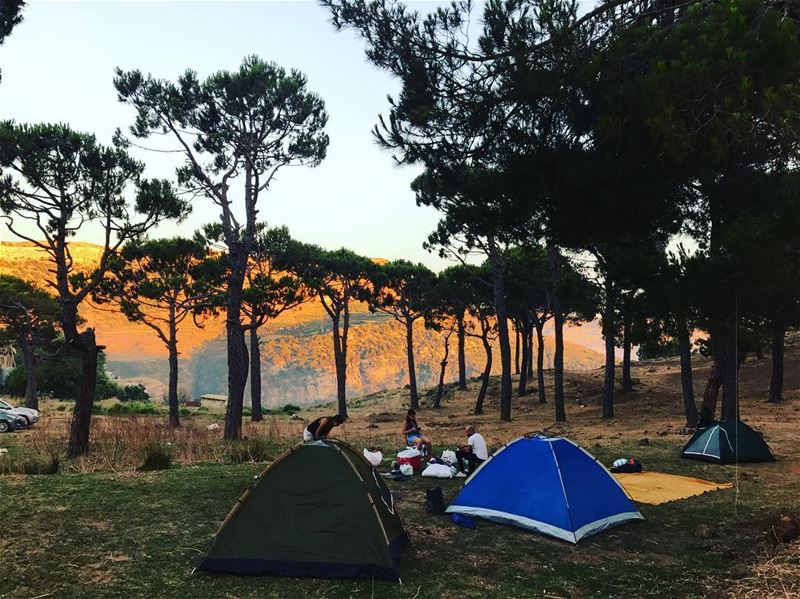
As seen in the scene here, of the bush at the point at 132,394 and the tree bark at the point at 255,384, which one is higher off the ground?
the tree bark at the point at 255,384

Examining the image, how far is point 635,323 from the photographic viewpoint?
1556 centimetres

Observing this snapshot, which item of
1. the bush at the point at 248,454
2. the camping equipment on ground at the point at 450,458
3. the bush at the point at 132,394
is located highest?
the camping equipment on ground at the point at 450,458

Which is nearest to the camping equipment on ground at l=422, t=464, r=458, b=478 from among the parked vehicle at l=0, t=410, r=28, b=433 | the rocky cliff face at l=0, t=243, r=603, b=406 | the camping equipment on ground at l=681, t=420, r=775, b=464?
the camping equipment on ground at l=681, t=420, r=775, b=464

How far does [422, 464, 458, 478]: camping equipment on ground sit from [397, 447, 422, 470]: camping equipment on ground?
1.16ft

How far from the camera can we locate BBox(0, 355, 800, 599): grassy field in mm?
6359

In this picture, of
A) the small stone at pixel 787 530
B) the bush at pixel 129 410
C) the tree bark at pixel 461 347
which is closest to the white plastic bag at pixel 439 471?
the small stone at pixel 787 530

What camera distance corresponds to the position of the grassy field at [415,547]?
636 centimetres

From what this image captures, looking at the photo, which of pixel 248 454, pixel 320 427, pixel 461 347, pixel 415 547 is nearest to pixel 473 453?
pixel 320 427

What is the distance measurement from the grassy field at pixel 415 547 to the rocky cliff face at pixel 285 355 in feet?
395

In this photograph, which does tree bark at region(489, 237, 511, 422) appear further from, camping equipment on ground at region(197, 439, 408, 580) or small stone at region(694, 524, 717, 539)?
camping equipment on ground at region(197, 439, 408, 580)

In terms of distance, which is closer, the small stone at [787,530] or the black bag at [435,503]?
the small stone at [787,530]

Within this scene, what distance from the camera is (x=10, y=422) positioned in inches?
953

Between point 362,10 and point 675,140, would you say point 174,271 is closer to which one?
point 362,10

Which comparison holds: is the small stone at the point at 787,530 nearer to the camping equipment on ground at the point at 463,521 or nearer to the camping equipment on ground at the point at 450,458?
the camping equipment on ground at the point at 463,521
